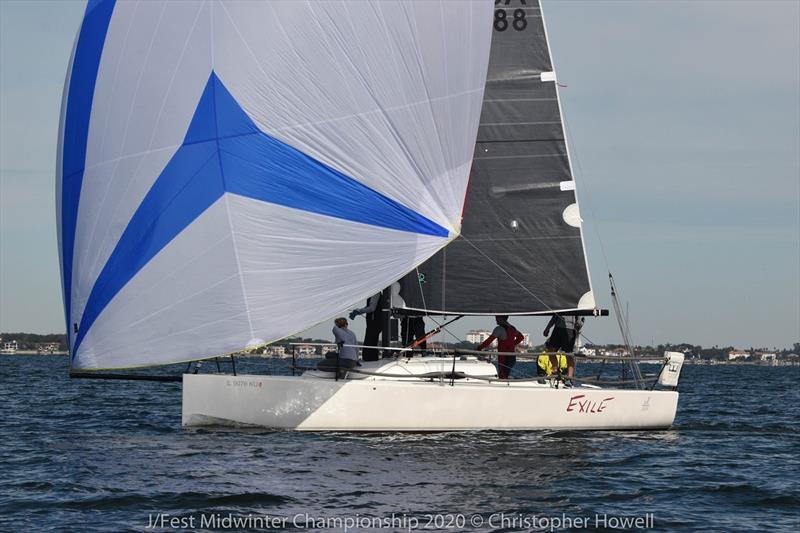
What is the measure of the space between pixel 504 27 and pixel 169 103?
19.4 ft

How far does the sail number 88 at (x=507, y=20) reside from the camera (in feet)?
57.7

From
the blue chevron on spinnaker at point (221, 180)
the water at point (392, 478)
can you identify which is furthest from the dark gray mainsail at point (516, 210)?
the blue chevron on spinnaker at point (221, 180)

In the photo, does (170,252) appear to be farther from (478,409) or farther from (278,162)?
Answer: (478,409)

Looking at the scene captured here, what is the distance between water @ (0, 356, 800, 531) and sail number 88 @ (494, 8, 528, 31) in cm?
645

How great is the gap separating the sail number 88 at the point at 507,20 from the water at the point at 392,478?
6.45 metres

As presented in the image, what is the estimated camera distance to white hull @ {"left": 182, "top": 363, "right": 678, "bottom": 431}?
595 inches

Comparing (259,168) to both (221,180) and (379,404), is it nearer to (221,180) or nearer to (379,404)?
(221,180)

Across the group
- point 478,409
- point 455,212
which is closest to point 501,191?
point 455,212

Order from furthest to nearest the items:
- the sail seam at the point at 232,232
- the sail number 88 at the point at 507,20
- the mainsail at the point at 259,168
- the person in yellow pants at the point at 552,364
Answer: the sail number 88 at the point at 507,20 < the person in yellow pants at the point at 552,364 < the mainsail at the point at 259,168 < the sail seam at the point at 232,232

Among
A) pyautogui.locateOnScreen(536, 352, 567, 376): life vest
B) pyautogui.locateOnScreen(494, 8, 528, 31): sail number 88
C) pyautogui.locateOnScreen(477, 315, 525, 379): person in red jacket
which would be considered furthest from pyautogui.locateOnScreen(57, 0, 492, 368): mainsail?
pyautogui.locateOnScreen(536, 352, 567, 376): life vest

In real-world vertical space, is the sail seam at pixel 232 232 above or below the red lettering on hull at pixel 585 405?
above

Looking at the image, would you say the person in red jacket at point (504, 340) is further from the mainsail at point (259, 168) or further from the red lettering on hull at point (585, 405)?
the mainsail at point (259, 168)

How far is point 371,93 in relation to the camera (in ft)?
47.4

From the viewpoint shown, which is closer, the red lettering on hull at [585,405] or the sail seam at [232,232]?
the sail seam at [232,232]
